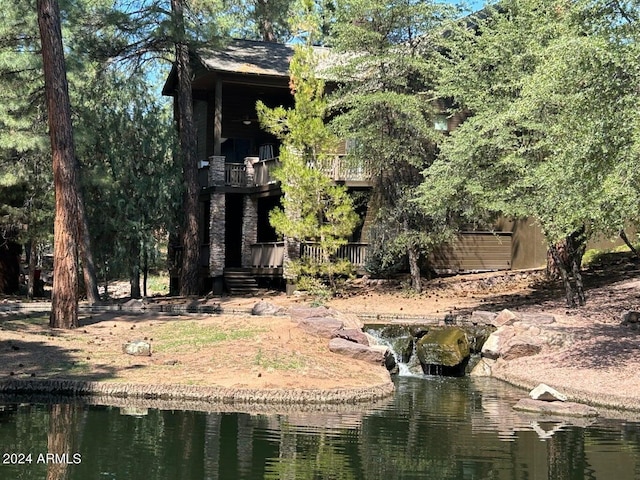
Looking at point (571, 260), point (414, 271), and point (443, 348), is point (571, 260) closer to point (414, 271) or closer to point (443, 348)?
point (414, 271)

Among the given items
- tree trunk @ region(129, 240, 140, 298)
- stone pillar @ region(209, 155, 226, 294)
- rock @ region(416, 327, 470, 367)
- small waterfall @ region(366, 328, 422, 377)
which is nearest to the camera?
rock @ region(416, 327, 470, 367)

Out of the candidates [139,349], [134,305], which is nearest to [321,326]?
[139,349]

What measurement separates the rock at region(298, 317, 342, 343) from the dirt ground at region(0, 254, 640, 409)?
0.83 ft

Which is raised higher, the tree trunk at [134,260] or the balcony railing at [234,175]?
the balcony railing at [234,175]

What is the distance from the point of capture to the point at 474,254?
94.5 ft

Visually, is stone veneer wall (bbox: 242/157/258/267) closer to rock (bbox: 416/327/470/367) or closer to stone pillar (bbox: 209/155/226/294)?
stone pillar (bbox: 209/155/226/294)

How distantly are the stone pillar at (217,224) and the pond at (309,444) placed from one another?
17.3 meters

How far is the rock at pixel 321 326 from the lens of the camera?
16.1 m

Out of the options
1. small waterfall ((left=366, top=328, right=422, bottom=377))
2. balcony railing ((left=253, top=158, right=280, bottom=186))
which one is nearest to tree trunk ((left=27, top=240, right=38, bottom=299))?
balcony railing ((left=253, top=158, right=280, bottom=186))

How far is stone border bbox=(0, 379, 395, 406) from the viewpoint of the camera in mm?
11938

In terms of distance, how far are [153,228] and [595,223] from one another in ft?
54.0

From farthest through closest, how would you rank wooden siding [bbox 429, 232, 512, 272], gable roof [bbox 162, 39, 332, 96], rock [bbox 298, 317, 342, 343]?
1. gable roof [bbox 162, 39, 332, 96]
2. wooden siding [bbox 429, 232, 512, 272]
3. rock [bbox 298, 317, 342, 343]

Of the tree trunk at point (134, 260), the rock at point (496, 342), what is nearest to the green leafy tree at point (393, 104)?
the rock at point (496, 342)

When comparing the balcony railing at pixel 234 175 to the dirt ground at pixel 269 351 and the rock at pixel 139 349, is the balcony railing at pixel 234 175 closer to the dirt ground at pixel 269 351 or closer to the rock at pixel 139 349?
the dirt ground at pixel 269 351
